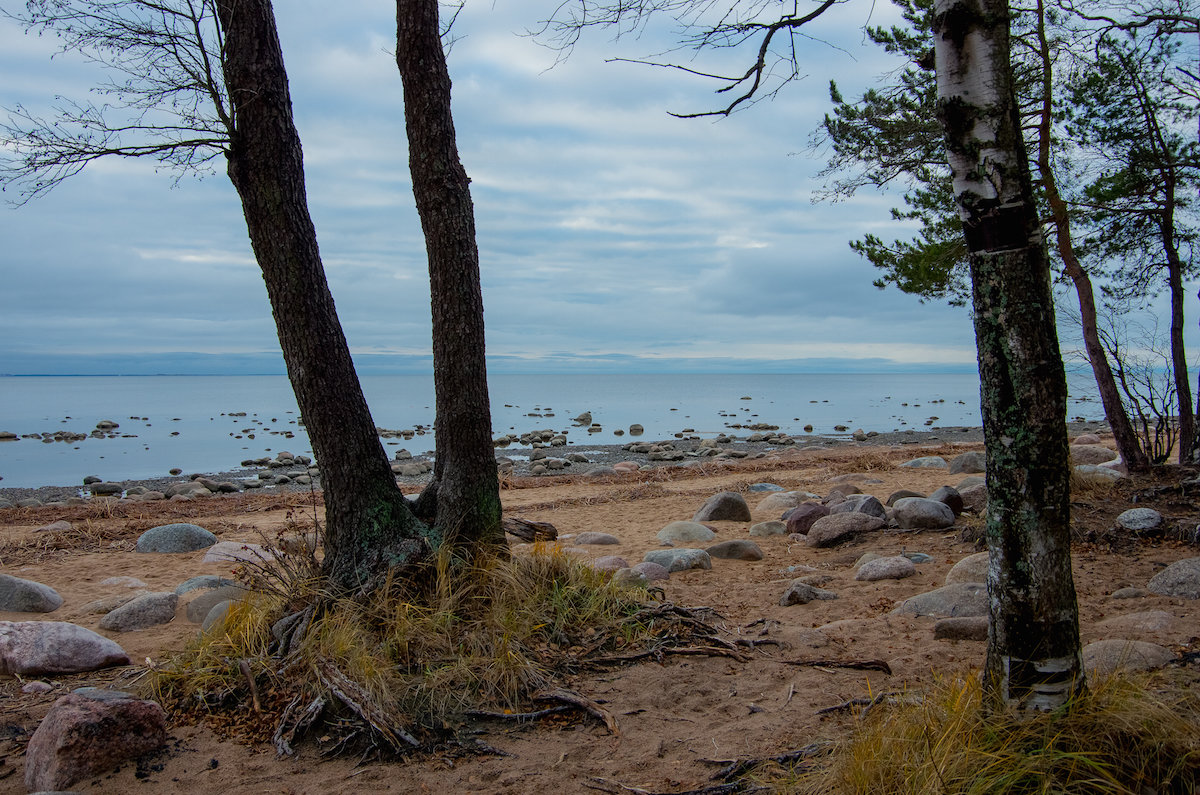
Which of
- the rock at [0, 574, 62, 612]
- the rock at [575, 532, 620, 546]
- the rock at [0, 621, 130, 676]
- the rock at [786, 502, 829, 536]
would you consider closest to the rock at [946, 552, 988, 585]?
the rock at [786, 502, 829, 536]

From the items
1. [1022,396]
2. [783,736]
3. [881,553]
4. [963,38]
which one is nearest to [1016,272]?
[1022,396]

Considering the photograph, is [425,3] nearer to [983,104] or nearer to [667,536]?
[983,104]

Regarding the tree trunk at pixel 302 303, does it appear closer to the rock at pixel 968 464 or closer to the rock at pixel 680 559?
the rock at pixel 680 559

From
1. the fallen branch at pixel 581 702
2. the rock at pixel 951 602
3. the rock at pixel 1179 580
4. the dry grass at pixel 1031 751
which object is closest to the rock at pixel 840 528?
the rock at pixel 951 602

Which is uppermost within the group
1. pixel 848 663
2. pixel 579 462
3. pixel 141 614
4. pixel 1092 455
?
pixel 1092 455

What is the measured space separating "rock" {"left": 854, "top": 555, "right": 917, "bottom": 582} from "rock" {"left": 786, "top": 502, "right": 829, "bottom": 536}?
7.23 ft

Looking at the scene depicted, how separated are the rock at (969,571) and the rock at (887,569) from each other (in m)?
0.49

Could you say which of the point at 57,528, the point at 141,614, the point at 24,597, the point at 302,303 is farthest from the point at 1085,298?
the point at 57,528

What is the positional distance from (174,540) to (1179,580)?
34.3 feet

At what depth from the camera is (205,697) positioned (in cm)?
431

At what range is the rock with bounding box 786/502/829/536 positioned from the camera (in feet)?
30.0

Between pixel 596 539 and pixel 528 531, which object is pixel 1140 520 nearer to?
pixel 528 531

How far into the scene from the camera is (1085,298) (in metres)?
8.80

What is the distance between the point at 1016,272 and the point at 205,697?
462cm
